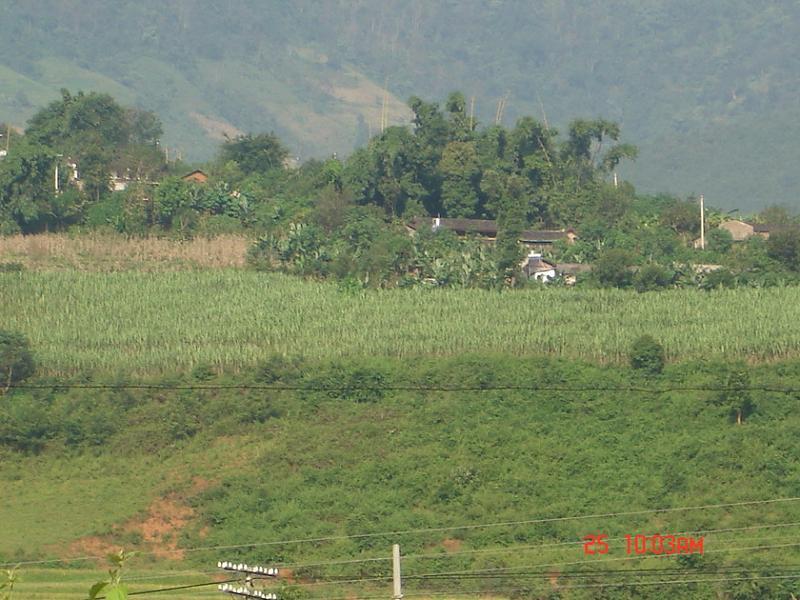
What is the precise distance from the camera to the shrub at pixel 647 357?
4825 cm

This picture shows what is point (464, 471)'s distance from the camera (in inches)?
1650

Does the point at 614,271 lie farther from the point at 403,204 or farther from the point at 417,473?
the point at 417,473

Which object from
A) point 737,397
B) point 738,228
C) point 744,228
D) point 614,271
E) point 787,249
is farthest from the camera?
point 738,228

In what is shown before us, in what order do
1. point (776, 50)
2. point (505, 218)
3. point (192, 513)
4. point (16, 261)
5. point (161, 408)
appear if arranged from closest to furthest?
point (192, 513), point (161, 408), point (16, 261), point (505, 218), point (776, 50)

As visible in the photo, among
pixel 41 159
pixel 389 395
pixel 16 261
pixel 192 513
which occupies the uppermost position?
pixel 41 159

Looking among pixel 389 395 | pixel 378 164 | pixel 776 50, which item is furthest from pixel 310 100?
pixel 389 395

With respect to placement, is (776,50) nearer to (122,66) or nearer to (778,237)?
(122,66)

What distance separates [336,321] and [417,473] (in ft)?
37.3

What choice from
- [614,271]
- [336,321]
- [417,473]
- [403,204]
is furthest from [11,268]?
[417,473]

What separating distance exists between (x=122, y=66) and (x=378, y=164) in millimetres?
100556

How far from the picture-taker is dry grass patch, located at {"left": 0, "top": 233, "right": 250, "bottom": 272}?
2405 inches

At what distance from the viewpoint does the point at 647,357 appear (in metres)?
48.3
